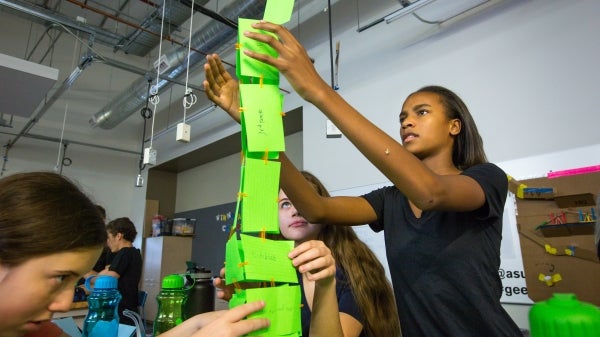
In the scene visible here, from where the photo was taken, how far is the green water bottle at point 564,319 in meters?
0.41

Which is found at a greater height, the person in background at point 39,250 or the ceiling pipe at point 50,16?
the ceiling pipe at point 50,16

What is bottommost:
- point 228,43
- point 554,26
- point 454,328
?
point 454,328

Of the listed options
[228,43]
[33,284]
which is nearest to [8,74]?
[228,43]

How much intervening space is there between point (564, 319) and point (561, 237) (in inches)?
71.1

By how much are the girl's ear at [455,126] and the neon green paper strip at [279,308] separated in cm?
67

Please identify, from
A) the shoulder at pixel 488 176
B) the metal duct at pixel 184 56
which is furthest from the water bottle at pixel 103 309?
the metal duct at pixel 184 56

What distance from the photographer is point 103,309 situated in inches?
45.0

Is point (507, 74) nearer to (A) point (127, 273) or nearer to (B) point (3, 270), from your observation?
(B) point (3, 270)

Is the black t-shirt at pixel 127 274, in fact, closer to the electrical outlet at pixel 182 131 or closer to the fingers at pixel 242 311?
the electrical outlet at pixel 182 131

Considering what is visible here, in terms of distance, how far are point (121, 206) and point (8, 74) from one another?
3650 millimetres

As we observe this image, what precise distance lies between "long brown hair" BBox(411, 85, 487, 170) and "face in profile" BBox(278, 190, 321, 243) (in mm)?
528

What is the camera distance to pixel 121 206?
20.4ft

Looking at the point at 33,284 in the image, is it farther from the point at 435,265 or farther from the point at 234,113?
the point at 435,265

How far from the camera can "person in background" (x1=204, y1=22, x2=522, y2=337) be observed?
66cm
